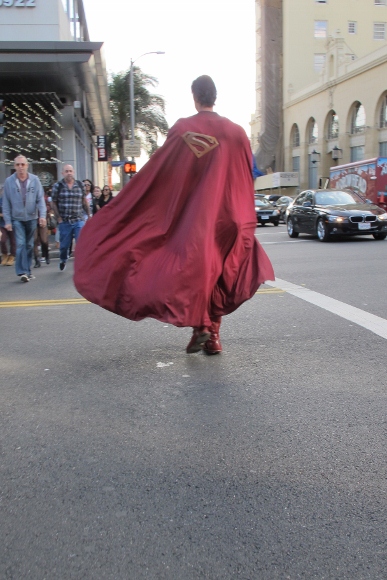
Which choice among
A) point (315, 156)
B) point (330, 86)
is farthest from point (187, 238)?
point (315, 156)

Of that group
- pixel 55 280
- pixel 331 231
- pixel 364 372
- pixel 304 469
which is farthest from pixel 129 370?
pixel 331 231

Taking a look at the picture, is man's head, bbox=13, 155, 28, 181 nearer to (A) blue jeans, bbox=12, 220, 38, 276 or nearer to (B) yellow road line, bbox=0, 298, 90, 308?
(A) blue jeans, bbox=12, 220, 38, 276

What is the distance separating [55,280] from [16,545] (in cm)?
778

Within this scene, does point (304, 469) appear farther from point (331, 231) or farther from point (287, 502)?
point (331, 231)

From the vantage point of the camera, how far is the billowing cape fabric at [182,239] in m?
4.56

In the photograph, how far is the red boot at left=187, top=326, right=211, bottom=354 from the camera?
4867 millimetres

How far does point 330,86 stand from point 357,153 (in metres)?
6.37

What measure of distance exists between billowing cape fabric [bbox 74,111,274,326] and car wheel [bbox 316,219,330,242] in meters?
12.1

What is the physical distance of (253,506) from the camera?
2.64 metres

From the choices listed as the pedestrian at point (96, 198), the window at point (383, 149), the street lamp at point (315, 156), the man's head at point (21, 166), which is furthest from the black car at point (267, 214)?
the street lamp at point (315, 156)

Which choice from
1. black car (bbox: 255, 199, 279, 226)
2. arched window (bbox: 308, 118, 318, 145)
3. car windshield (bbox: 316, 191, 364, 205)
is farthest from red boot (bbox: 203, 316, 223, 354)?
arched window (bbox: 308, 118, 318, 145)

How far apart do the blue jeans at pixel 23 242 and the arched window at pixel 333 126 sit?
4320 cm

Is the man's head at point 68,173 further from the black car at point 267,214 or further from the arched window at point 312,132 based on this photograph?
the arched window at point 312,132

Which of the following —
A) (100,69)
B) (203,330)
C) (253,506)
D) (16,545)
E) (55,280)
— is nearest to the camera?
(16,545)
